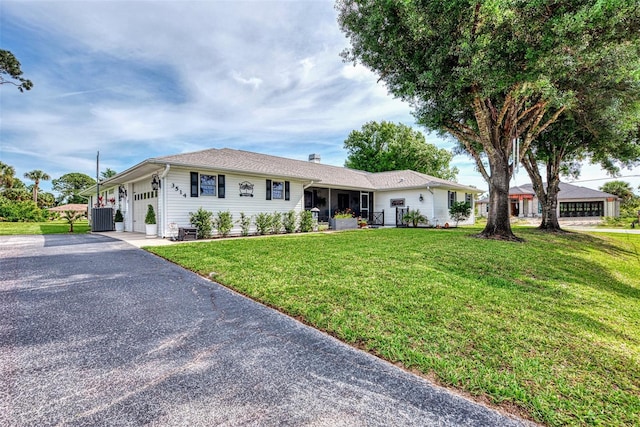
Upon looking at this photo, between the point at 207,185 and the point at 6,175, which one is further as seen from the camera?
the point at 6,175

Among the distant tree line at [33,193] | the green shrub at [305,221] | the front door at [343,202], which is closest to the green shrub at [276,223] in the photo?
the green shrub at [305,221]

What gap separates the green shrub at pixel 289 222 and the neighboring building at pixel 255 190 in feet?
1.17

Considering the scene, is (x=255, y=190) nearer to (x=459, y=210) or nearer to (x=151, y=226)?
(x=151, y=226)

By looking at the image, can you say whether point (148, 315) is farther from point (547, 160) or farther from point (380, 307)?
point (547, 160)

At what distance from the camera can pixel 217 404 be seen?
1808 mm

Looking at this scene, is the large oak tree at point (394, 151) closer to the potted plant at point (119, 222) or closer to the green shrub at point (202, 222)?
the green shrub at point (202, 222)

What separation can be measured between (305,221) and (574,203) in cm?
3271

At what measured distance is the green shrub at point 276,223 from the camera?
525 inches

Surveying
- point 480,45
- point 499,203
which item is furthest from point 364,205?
point 480,45

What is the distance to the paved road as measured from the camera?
5.65 ft

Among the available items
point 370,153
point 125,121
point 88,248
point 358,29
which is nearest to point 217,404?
point 88,248

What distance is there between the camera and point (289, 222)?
14039 mm

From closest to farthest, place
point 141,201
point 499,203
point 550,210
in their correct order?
point 499,203 < point 141,201 < point 550,210

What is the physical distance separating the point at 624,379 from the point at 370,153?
113 ft
